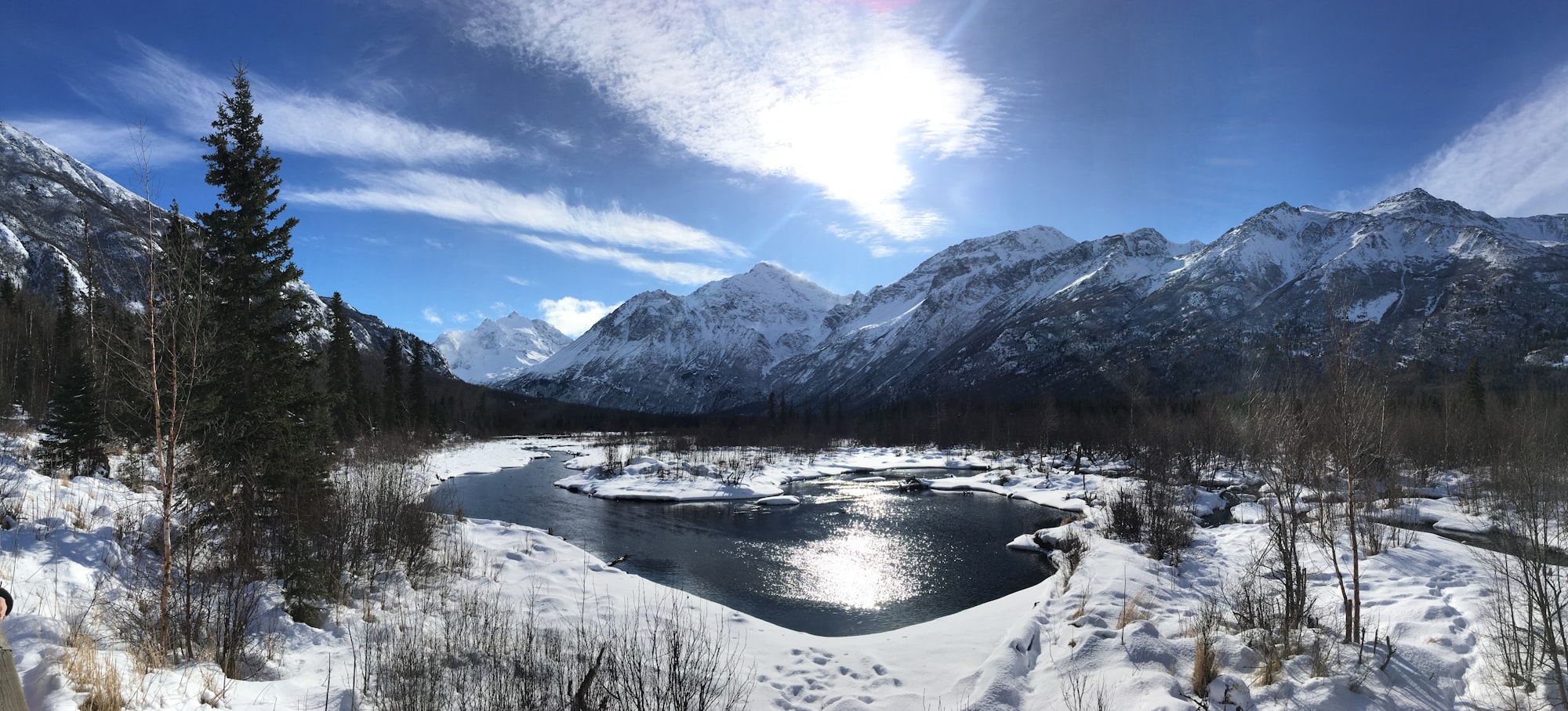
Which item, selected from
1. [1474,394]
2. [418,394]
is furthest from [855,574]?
[418,394]

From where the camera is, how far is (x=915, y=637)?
14.2 m

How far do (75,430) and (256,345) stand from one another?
9.78 meters

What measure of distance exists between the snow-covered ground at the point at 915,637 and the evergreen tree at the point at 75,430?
95 centimetres

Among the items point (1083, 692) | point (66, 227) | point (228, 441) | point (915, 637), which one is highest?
point (66, 227)

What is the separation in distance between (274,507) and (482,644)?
703cm

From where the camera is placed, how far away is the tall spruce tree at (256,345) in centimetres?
1397

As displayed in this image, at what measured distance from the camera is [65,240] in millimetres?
129250

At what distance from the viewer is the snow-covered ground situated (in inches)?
302

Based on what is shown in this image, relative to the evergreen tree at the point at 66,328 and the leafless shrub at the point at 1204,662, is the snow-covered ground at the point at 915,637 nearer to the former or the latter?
the leafless shrub at the point at 1204,662

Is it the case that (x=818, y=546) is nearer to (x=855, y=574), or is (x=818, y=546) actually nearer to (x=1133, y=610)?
(x=855, y=574)

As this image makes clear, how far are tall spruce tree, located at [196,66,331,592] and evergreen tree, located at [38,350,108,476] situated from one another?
811 cm

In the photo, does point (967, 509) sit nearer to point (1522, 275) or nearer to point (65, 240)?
point (65, 240)

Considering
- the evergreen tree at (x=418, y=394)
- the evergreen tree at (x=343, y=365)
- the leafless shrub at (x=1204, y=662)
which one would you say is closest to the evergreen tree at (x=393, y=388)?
the evergreen tree at (x=418, y=394)

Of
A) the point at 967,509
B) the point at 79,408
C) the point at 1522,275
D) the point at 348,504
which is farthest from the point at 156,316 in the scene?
the point at 1522,275
